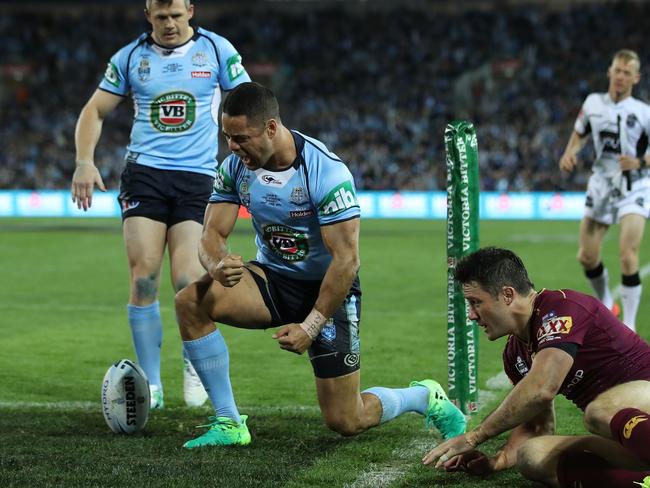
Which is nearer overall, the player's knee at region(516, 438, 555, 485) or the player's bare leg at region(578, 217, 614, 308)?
the player's knee at region(516, 438, 555, 485)

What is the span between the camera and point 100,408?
6.33 m

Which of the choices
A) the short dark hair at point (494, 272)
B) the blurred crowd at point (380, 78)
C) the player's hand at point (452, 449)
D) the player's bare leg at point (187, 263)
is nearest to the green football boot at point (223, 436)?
the player's bare leg at point (187, 263)

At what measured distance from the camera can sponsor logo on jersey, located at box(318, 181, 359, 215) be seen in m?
5.01

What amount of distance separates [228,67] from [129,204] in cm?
105

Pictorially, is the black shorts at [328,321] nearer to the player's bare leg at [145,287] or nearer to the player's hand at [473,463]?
the player's hand at [473,463]

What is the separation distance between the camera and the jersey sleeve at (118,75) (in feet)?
21.6

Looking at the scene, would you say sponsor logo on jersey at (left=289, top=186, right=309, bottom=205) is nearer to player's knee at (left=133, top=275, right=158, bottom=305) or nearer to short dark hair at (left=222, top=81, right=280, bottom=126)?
short dark hair at (left=222, top=81, right=280, bottom=126)

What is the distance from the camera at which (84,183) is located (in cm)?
623

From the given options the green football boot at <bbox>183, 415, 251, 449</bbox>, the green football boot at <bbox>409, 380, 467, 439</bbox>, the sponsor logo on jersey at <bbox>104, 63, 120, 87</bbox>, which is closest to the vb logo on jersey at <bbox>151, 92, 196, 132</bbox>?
the sponsor logo on jersey at <bbox>104, 63, 120, 87</bbox>

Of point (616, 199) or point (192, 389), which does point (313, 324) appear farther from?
point (616, 199)

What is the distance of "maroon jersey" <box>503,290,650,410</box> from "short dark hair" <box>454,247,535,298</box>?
0.46 feet

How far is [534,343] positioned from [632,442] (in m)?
0.60

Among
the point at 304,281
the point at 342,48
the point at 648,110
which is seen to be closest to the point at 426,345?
the point at 648,110

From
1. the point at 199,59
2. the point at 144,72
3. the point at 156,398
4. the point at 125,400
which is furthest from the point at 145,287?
the point at 199,59
